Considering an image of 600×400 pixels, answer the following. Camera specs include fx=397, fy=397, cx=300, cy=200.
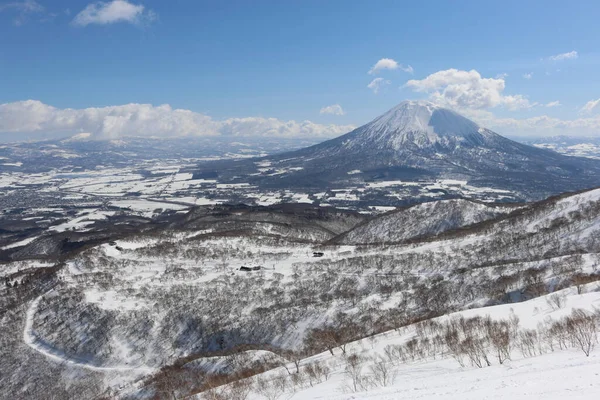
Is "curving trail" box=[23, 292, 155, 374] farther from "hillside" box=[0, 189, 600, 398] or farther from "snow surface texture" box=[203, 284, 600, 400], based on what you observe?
"snow surface texture" box=[203, 284, 600, 400]

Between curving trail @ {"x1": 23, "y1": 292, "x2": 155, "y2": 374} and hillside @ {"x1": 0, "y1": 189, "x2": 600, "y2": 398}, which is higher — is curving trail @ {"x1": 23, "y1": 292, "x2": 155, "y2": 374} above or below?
below

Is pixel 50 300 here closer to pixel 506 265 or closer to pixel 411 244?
pixel 411 244

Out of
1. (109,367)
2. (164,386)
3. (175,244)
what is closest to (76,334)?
(109,367)

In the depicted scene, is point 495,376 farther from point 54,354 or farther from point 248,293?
point 54,354

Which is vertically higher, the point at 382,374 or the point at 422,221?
the point at 382,374

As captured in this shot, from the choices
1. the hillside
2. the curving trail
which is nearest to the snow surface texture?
the hillside

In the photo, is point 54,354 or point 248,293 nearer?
point 54,354

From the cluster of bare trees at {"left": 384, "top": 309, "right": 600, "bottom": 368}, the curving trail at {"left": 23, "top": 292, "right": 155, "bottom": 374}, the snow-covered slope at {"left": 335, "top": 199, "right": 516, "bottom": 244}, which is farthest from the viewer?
the snow-covered slope at {"left": 335, "top": 199, "right": 516, "bottom": 244}

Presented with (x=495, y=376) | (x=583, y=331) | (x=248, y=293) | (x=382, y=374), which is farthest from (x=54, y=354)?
(x=583, y=331)
